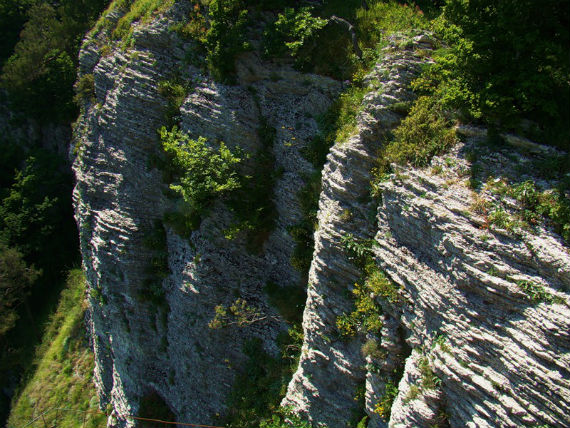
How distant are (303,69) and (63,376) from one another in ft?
78.9

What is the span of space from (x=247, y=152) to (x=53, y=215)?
20292 mm

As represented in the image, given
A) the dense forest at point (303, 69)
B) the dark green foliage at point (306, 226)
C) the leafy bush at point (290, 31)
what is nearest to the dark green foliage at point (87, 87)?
the dense forest at point (303, 69)

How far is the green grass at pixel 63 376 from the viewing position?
23391 mm

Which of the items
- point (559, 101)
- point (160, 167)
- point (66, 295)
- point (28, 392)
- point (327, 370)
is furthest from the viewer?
point (66, 295)

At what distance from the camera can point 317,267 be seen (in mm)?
11508

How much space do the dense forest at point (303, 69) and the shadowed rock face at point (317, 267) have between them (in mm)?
678

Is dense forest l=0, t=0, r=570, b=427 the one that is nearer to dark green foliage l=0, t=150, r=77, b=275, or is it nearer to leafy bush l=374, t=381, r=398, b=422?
dark green foliage l=0, t=150, r=77, b=275

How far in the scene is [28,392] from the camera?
24234 mm

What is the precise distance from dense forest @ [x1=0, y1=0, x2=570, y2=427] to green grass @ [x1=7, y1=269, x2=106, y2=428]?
98cm

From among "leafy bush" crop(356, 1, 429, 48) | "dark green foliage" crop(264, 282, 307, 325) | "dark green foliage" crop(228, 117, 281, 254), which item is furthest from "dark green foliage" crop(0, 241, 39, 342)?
"leafy bush" crop(356, 1, 429, 48)

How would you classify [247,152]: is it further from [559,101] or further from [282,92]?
[559,101]

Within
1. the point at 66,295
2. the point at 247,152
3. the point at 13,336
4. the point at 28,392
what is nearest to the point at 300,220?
the point at 247,152

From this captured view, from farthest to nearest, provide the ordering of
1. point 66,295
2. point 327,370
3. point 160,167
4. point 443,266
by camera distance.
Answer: point 66,295
point 160,167
point 327,370
point 443,266

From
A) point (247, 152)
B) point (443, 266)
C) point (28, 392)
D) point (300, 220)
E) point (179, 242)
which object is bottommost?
point (28, 392)
